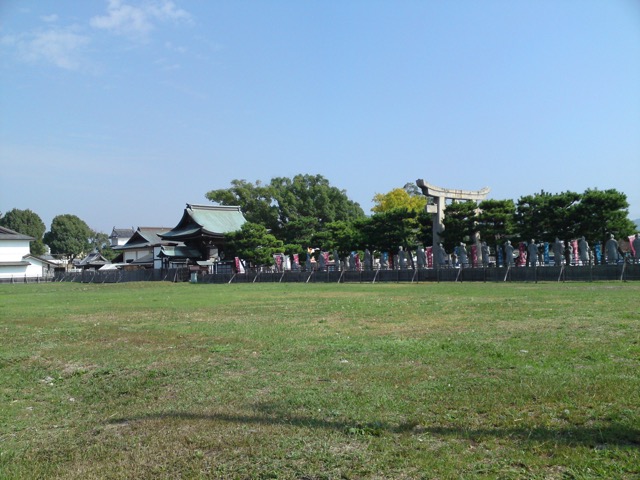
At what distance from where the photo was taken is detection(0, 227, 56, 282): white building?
243 ft

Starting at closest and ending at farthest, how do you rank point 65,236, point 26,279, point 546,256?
point 546,256 → point 26,279 → point 65,236

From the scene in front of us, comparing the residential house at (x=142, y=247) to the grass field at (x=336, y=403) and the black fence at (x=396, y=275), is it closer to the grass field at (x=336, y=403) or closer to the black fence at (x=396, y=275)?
the black fence at (x=396, y=275)

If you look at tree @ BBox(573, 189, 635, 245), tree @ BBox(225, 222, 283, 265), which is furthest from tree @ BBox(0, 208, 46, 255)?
tree @ BBox(573, 189, 635, 245)

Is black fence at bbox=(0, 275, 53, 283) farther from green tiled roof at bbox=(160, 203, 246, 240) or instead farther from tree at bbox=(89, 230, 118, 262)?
tree at bbox=(89, 230, 118, 262)

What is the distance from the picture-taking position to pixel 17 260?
248ft

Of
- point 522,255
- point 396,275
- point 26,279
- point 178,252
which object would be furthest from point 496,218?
point 26,279

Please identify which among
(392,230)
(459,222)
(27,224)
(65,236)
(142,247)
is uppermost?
(27,224)

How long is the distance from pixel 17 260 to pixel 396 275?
5889 centimetres

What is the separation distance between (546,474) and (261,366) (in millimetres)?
5000

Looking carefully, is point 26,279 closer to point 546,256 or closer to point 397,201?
point 397,201

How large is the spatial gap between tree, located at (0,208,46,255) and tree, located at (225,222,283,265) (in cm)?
5773

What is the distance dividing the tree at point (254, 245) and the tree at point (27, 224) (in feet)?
189

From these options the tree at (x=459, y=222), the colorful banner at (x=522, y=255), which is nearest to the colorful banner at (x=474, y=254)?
the colorful banner at (x=522, y=255)

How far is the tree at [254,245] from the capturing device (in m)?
57.3
